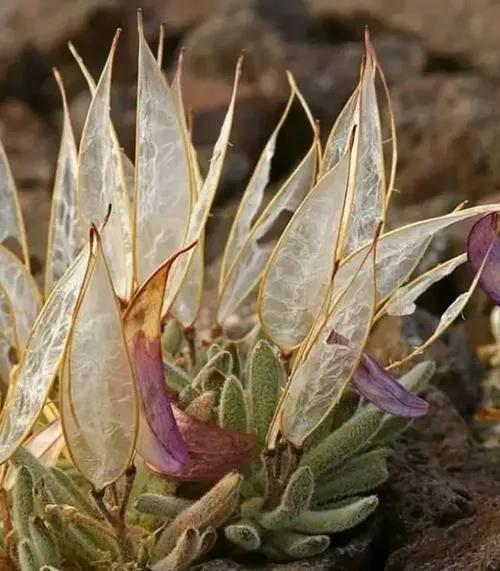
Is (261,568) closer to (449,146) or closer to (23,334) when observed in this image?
(23,334)

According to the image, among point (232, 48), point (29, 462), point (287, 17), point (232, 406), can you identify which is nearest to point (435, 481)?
point (232, 406)

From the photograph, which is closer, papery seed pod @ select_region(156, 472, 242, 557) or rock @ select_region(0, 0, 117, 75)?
papery seed pod @ select_region(156, 472, 242, 557)

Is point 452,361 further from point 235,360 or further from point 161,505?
point 161,505

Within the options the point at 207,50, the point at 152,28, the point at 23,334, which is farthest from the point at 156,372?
the point at 152,28

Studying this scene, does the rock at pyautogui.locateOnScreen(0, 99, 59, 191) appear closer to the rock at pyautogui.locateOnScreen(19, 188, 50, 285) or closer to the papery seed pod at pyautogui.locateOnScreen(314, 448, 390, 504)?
the rock at pyautogui.locateOnScreen(19, 188, 50, 285)

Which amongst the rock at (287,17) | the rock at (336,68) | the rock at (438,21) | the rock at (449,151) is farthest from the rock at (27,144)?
the rock at (438,21)

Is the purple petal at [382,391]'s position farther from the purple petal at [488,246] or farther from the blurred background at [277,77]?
the blurred background at [277,77]

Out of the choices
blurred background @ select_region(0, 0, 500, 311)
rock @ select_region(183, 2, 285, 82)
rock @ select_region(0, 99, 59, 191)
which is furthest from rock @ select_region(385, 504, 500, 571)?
rock @ select_region(183, 2, 285, 82)
